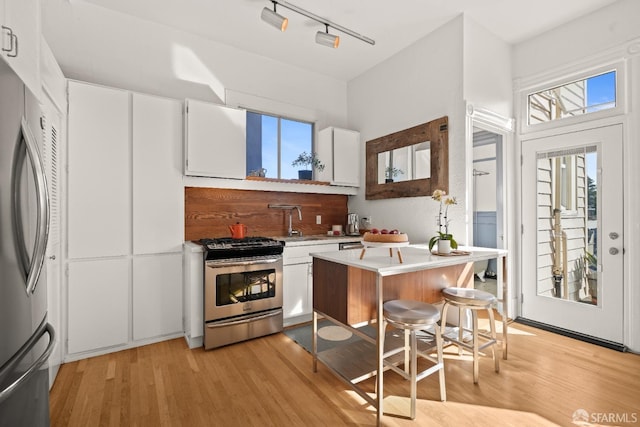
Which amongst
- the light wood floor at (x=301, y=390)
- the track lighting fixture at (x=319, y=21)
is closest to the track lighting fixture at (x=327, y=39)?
the track lighting fixture at (x=319, y=21)

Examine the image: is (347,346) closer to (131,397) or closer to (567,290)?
(131,397)

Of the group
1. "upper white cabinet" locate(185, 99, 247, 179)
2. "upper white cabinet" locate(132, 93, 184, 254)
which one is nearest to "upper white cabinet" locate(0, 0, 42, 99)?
"upper white cabinet" locate(132, 93, 184, 254)

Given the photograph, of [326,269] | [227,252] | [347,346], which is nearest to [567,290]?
[347,346]

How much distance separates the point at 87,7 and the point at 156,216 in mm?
2098

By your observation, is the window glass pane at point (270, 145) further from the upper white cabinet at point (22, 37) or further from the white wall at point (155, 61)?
the upper white cabinet at point (22, 37)

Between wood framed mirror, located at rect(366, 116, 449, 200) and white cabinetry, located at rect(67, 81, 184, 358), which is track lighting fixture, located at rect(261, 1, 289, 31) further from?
wood framed mirror, located at rect(366, 116, 449, 200)

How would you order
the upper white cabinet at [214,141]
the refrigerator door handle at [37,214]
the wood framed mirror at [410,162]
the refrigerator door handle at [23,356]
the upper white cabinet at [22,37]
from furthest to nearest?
the wood framed mirror at [410,162] < the upper white cabinet at [214,141] < the upper white cabinet at [22,37] < the refrigerator door handle at [37,214] < the refrigerator door handle at [23,356]

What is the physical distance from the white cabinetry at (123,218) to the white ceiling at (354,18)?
0.98 m

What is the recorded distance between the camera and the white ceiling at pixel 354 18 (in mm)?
2906

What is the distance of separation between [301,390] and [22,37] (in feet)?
8.10

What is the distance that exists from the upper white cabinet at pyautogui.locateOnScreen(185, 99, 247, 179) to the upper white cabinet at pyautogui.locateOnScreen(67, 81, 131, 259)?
54 cm

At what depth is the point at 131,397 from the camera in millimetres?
2031

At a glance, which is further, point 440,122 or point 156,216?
point 440,122

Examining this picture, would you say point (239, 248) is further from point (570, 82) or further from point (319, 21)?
point (570, 82)
